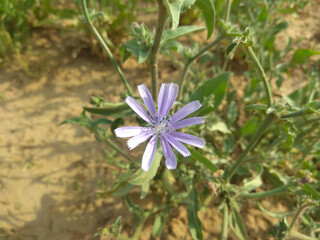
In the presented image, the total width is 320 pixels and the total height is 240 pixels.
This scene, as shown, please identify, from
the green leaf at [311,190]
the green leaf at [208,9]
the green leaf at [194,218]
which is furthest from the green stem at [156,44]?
the green leaf at [311,190]

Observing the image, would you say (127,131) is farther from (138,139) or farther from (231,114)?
(231,114)

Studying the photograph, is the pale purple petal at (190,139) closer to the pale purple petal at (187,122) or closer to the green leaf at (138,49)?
the pale purple petal at (187,122)

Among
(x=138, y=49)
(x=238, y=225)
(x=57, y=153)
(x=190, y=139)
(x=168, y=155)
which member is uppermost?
(x=138, y=49)

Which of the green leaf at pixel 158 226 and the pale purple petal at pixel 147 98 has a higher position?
the pale purple petal at pixel 147 98

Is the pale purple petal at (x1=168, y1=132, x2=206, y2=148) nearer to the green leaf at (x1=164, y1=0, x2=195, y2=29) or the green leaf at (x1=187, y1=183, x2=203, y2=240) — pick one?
the green leaf at (x1=164, y1=0, x2=195, y2=29)

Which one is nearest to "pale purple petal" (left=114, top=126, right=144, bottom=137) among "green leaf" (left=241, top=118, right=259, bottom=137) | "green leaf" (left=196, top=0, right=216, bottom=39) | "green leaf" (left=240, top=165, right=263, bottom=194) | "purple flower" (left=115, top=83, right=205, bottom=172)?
"purple flower" (left=115, top=83, right=205, bottom=172)

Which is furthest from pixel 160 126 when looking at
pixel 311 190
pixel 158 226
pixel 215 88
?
pixel 311 190
